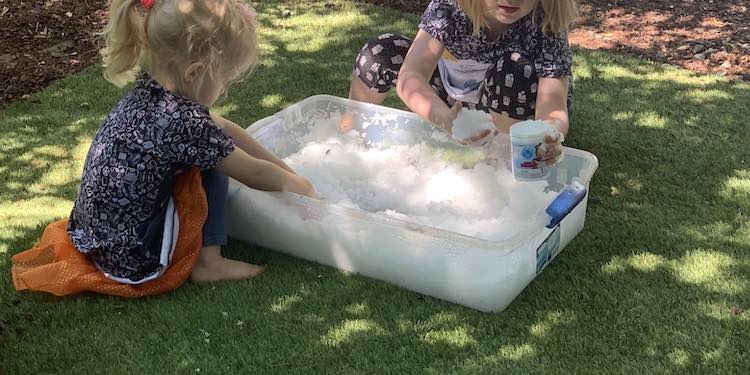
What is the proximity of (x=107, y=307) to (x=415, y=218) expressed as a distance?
36.7 inches

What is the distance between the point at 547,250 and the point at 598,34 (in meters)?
2.54

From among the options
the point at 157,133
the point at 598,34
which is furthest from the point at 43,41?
the point at 598,34

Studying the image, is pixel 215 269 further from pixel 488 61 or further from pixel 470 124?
pixel 488 61

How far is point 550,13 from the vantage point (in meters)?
2.64

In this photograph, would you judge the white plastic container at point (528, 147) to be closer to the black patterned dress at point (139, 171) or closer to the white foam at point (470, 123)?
the white foam at point (470, 123)

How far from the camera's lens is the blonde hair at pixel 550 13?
2621 millimetres

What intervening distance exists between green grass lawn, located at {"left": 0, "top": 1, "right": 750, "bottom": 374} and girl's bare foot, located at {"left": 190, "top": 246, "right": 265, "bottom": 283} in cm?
4

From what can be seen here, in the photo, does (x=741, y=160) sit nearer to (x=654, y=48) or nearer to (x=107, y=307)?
(x=654, y=48)

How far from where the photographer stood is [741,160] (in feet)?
9.97

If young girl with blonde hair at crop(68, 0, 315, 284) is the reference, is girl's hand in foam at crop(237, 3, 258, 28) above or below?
above

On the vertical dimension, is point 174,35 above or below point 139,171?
above

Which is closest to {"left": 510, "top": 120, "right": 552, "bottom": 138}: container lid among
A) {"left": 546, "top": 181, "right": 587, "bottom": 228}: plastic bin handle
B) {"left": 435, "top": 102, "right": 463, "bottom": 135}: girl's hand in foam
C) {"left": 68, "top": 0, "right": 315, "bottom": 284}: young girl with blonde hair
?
{"left": 546, "top": 181, "right": 587, "bottom": 228}: plastic bin handle

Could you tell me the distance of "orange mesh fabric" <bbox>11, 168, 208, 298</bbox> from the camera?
227 centimetres

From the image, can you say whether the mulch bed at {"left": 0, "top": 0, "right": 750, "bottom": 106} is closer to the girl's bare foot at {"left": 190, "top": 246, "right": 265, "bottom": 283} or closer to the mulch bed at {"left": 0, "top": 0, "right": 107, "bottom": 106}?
the mulch bed at {"left": 0, "top": 0, "right": 107, "bottom": 106}
